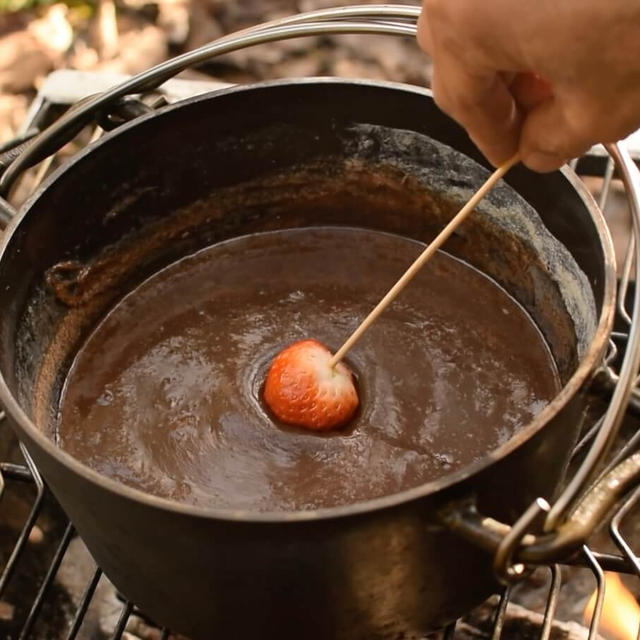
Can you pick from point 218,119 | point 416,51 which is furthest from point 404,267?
point 416,51

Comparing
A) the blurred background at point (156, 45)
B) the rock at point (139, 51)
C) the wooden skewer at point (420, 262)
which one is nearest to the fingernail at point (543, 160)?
the wooden skewer at point (420, 262)

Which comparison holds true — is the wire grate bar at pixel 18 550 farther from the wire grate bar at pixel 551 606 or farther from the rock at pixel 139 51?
the rock at pixel 139 51

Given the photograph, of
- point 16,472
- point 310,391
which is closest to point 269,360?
point 310,391

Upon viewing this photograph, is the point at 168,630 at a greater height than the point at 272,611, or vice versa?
the point at 272,611

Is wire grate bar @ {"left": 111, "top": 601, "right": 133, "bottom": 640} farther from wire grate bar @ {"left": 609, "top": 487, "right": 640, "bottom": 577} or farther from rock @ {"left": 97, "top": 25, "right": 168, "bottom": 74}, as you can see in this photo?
rock @ {"left": 97, "top": 25, "right": 168, "bottom": 74}

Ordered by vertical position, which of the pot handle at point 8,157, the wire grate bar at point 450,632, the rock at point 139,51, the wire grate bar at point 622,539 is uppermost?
the rock at point 139,51

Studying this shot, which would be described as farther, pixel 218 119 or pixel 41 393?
pixel 218 119

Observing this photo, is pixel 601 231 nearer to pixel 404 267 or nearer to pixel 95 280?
pixel 404 267
